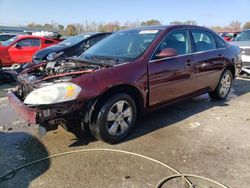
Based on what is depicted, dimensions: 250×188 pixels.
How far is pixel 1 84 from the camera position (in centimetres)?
859

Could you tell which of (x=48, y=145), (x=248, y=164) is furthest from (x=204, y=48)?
(x=48, y=145)

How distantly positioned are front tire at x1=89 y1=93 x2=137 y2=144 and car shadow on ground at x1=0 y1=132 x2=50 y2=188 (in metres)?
0.80

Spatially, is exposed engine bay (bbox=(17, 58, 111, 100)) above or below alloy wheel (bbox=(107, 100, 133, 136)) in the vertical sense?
A: above

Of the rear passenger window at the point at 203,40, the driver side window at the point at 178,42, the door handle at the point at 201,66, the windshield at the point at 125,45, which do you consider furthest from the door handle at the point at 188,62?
the windshield at the point at 125,45

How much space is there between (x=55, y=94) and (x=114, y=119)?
0.97 m

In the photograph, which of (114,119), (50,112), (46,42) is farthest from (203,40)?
(46,42)

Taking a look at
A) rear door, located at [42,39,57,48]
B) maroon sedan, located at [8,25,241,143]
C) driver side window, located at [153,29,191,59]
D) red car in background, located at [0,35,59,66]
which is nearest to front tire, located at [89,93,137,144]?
maroon sedan, located at [8,25,241,143]

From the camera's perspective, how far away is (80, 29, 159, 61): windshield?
4.31 m

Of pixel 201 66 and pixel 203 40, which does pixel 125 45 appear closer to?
pixel 201 66

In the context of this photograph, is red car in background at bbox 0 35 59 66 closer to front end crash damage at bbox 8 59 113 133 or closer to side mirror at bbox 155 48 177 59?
front end crash damage at bbox 8 59 113 133

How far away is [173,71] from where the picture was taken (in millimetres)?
4504

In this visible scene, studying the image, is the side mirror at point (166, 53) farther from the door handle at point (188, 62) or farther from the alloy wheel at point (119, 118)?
the alloy wheel at point (119, 118)

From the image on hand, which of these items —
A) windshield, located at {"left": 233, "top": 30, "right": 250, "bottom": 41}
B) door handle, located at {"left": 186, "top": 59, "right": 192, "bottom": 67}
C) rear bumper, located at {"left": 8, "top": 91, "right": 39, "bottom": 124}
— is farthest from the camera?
windshield, located at {"left": 233, "top": 30, "right": 250, "bottom": 41}

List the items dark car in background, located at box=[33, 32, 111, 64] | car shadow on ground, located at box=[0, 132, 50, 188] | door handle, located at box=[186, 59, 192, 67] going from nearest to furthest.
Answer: car shadow on ground, located at box=[0, 132, 50, 188] < door handle, located at box=[186, 59, 192, 67] < dark car in background, located at box=[33, 32, 111, 64]
